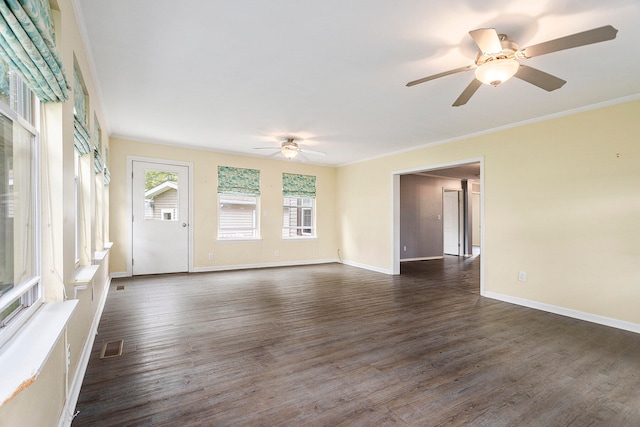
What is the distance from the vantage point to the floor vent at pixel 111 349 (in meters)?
2.54

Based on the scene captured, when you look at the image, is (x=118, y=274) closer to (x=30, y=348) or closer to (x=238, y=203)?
(x=238, y=203)

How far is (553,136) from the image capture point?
384 centimetres

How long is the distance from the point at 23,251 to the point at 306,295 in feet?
11.4

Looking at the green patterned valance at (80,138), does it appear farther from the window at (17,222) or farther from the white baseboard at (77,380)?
the white baseboard at (77,380)

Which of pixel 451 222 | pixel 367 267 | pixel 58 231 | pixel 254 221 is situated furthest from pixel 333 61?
pixel 451 222

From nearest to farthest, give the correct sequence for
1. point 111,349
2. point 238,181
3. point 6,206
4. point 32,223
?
point 6,206, point 32,223, point 111,349, point 238,181

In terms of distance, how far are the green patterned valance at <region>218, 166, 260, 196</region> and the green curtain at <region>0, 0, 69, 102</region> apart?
4.89 meters

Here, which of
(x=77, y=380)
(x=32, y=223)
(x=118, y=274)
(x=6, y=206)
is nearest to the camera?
(x=6, y=206)

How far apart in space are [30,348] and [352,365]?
2.00 m

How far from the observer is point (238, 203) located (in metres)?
6.65

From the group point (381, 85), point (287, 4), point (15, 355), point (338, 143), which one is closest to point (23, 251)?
point (15, 355)

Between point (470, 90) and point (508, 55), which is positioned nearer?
point (508, 55)

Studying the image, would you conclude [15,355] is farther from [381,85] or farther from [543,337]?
[543,337]

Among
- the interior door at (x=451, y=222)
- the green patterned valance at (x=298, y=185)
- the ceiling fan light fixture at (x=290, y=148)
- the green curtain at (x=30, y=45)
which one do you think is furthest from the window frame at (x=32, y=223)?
the interior door at (x=451, y=222)
